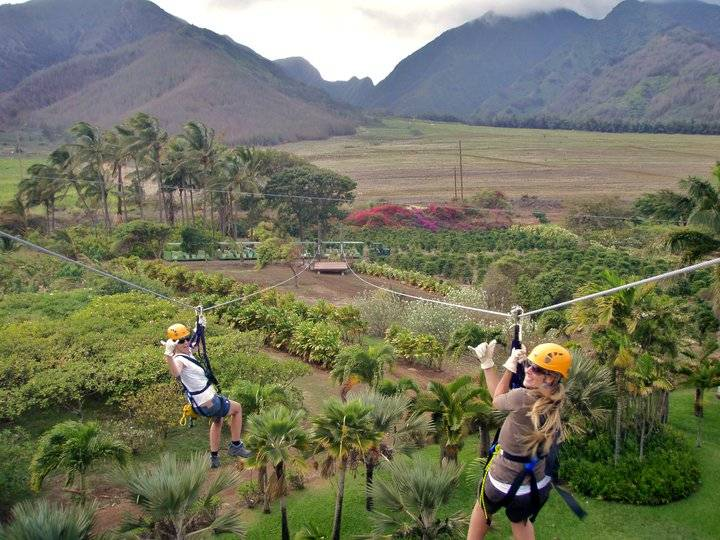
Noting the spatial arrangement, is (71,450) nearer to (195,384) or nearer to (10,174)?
(195,384)

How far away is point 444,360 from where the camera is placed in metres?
23.1

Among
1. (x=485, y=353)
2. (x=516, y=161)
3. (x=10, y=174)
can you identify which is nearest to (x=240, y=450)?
(x=485, y=353)

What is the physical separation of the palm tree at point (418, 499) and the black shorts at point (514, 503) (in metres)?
3.25

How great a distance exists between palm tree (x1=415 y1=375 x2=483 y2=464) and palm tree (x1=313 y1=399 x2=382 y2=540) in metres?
2.13

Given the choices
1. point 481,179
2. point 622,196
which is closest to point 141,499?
point 622,196

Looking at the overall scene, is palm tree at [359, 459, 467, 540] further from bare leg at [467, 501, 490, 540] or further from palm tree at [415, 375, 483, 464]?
bare leg at [467, 501, 490, 540]

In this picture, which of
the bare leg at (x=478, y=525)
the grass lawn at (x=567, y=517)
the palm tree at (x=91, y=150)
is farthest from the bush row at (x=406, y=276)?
the bare leg at (x=478, y=525)

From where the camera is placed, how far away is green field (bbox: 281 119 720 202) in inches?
3356

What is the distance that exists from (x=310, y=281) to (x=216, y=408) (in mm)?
25212

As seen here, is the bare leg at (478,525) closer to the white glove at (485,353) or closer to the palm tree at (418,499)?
the white glove at (485,353)

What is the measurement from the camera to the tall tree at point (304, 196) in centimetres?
5225

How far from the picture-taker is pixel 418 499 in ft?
30.7

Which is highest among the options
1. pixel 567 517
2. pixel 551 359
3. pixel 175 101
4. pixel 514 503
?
pixel 175 101

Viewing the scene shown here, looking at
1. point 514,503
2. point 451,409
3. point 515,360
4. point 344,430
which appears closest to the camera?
point 515,360
